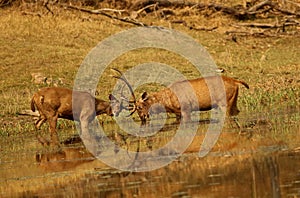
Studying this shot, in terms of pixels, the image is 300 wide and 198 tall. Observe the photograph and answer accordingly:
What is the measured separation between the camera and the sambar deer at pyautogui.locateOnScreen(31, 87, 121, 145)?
16750mm

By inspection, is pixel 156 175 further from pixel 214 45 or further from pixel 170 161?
pixel 214 45

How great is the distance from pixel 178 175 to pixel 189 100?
6.72 meters

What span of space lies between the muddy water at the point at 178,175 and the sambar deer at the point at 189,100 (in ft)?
10.1

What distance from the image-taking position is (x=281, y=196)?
887 centimetres

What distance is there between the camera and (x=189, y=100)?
17500 mm

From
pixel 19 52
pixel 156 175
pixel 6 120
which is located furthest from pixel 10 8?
pixel 156 175

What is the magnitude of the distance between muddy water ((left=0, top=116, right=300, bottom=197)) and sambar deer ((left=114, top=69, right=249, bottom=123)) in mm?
3071

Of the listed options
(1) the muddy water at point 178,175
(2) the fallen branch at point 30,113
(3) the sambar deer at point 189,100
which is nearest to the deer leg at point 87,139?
(1) the muddy water at point 178,175

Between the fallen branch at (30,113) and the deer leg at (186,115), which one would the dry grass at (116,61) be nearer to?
the fallen branch at (30,113)

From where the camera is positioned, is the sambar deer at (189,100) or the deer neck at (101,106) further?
the deer neck at (101,106)

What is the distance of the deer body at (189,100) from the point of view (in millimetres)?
17125

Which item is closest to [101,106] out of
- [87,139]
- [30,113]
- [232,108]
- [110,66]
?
[30,113]

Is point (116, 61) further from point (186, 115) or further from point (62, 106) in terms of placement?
point (62, 106)

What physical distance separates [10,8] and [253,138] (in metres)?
15.1
